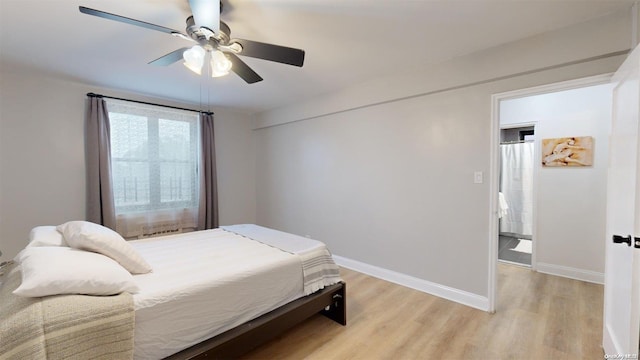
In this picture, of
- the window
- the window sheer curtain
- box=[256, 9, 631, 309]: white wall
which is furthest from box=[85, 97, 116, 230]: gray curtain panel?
box=[256, 9, 631, 309]: white wall

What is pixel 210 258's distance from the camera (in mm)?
2109

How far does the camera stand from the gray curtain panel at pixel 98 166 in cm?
338

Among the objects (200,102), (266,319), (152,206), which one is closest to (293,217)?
(152,206)

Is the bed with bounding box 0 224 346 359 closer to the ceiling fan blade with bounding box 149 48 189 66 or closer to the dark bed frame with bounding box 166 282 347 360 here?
the dark bed frame with bounding box 166 282 347 360

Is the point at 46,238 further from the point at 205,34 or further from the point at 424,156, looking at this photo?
the point at 424,156

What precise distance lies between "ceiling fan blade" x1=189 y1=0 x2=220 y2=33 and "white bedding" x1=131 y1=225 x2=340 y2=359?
1571mm

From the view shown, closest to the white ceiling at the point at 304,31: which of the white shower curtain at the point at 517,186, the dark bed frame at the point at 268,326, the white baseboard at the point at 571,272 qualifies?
the dark bed frame at the point at 268,326

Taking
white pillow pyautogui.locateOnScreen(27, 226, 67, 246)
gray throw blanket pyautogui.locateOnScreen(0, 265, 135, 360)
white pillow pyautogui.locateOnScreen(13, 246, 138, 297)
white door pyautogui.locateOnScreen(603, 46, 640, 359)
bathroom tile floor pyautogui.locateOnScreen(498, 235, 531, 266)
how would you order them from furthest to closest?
bathroom tile floor pyautogui.locateOnScreen(498, 235, 531, 266) → white pillow pyautogui.locateOnScreen(27, 226, 67, 246) → white door pyautogui.locateOnScreen(603, 46, 640, 359) → white pillow pyautogui.locateOnScreen(13, 246, 138, 297) → gray throw blanket pyautogui.locateOnScreen(0, 265, 135, 360)

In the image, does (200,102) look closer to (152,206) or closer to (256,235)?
(152,206)

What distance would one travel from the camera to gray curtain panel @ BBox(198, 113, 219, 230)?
4.27m

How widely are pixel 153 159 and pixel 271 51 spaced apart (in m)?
3.01

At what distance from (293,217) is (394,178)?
2.03 m

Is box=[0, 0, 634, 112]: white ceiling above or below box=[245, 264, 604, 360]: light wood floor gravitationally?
above

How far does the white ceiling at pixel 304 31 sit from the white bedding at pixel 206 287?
70.3 inches
